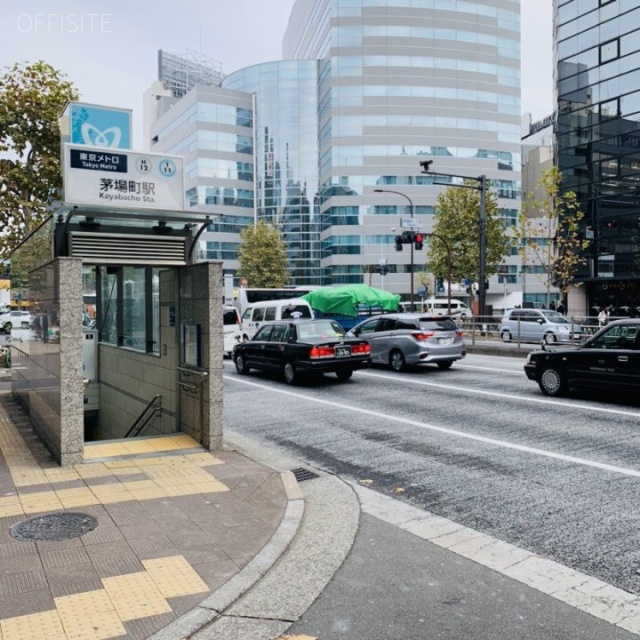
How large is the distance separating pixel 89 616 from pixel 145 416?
6.77m

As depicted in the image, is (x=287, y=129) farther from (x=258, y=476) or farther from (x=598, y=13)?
(x=258, y=476)

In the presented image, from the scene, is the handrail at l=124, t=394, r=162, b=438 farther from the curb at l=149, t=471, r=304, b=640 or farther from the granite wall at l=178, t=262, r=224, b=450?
the curb at l=149, t=471, r=304, b=640

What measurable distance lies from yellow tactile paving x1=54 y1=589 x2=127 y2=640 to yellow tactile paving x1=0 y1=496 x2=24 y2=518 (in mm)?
1865

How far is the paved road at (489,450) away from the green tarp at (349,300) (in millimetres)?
13543

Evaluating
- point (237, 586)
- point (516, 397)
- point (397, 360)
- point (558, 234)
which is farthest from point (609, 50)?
point (237, 586)

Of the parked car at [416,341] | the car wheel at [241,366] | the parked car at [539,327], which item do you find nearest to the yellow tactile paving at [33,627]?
the parked car at [416,341]

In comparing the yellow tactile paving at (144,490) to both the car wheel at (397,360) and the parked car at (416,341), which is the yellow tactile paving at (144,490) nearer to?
the parked car at (416,341)

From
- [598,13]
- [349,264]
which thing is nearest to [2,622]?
[598,13]

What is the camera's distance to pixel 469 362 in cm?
2044

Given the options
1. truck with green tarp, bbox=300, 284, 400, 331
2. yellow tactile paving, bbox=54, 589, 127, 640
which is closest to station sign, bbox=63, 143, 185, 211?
yellow tactile paving, bbox=54, 589, 127, 640

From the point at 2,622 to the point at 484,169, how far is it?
3442 inches

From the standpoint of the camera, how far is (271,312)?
83.7ft

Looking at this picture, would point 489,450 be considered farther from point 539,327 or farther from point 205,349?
point 539,327

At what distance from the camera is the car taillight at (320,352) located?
1497cm
